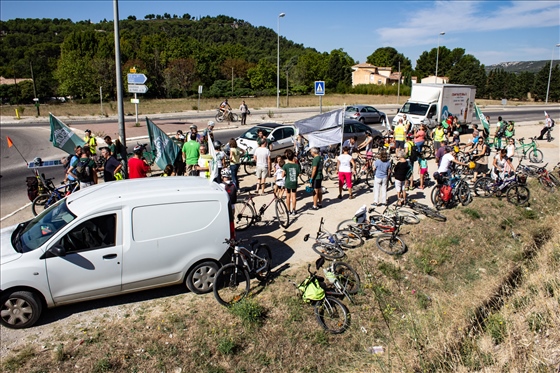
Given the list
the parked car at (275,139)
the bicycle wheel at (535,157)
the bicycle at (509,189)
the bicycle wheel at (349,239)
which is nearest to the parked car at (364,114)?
the bicycle wheel at (535,157)

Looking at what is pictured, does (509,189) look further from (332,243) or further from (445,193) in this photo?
(332,243)

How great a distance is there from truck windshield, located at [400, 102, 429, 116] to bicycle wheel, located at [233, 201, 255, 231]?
686 inches

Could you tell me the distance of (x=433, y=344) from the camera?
6348 mm

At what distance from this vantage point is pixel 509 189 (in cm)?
1357

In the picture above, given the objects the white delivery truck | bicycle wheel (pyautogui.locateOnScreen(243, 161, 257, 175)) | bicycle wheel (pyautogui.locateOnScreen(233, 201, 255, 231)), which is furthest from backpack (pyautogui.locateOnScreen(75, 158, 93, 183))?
the white delivery truck

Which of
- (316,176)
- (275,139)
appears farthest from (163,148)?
(275,139)

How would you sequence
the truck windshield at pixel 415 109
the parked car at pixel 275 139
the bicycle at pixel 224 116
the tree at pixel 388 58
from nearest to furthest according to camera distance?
the parked car at pixel 275 139 < the truck windshield at pixel 415 109 < the bicycle at pixel 224 116 < the tree at pixel 388 58

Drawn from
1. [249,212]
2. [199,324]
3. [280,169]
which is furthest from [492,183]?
[199,324]

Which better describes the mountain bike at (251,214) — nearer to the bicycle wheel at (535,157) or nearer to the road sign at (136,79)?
the road sign at (136,79)

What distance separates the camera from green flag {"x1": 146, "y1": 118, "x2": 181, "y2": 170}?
13453 millimetres

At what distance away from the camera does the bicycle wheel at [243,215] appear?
34.8 ft

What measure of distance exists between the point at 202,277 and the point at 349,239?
3919 mm

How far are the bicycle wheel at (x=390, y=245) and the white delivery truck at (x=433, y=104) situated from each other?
15.4 meters

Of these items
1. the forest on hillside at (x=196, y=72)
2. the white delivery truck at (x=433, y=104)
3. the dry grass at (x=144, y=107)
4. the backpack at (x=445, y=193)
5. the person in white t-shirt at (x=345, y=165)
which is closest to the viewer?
the backpack at (x=445, y=193)
